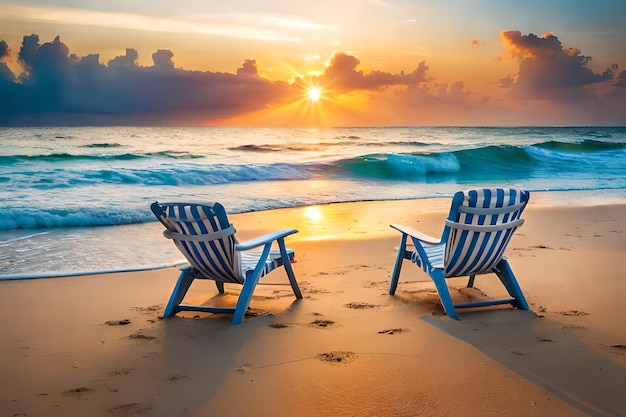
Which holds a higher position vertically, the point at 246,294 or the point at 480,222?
the point at 480,222

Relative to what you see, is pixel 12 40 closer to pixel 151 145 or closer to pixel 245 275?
pixel 151 145

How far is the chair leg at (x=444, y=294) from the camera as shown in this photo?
16.0 ft

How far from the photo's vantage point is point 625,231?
30.0 feet

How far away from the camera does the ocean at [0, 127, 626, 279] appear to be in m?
8.61

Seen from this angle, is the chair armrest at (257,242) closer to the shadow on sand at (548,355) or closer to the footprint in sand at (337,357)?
the footprint in sand at (337,357)

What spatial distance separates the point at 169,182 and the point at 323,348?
55.9ft

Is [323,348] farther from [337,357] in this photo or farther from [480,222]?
[480,222]

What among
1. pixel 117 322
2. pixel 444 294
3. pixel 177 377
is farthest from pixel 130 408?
pixel 444 294

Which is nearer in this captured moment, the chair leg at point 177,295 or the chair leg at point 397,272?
the chair leg at point 177,295

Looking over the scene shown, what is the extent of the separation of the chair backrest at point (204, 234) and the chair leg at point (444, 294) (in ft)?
5.51

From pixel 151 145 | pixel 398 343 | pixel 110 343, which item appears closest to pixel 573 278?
pixel 398 343

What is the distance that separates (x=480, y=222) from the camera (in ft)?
15.9

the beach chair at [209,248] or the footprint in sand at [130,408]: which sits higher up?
the beach chair at [209,248]

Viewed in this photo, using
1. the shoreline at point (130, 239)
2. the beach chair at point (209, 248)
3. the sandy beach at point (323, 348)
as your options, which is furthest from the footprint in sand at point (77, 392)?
the shoreline at point (130, 239)
